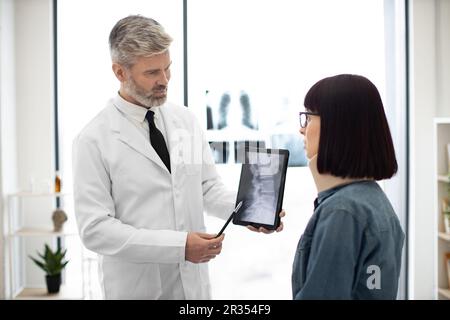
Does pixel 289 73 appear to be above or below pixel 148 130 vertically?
above

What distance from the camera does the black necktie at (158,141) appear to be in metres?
1.48

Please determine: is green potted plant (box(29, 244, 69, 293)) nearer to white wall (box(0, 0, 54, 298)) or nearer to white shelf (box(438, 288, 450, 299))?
white wall (box(0, 0, 54, 298))

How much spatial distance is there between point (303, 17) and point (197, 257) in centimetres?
205

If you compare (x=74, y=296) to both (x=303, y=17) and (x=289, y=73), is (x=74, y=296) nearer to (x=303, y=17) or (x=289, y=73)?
(x=289, y=73)

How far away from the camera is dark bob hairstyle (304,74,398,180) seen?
91 centimetres

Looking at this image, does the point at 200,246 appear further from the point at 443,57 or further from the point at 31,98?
the point at 443,57

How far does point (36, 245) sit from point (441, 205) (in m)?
2.24

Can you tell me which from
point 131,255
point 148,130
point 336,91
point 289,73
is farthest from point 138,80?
point 289,73

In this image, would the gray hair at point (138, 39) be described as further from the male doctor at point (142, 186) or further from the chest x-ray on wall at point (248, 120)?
the chest x-ray on wall at point (248, 120)

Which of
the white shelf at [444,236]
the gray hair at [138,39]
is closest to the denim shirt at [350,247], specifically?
the gray hair at [138,39]

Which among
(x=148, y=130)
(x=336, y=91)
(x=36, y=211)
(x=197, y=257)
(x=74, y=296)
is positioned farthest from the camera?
(x=36, y=211)

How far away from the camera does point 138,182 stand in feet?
4.71

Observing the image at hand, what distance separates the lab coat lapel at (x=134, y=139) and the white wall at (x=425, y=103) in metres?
1.94

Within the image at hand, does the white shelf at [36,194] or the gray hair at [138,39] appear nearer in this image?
the gray hair at [138,39]
